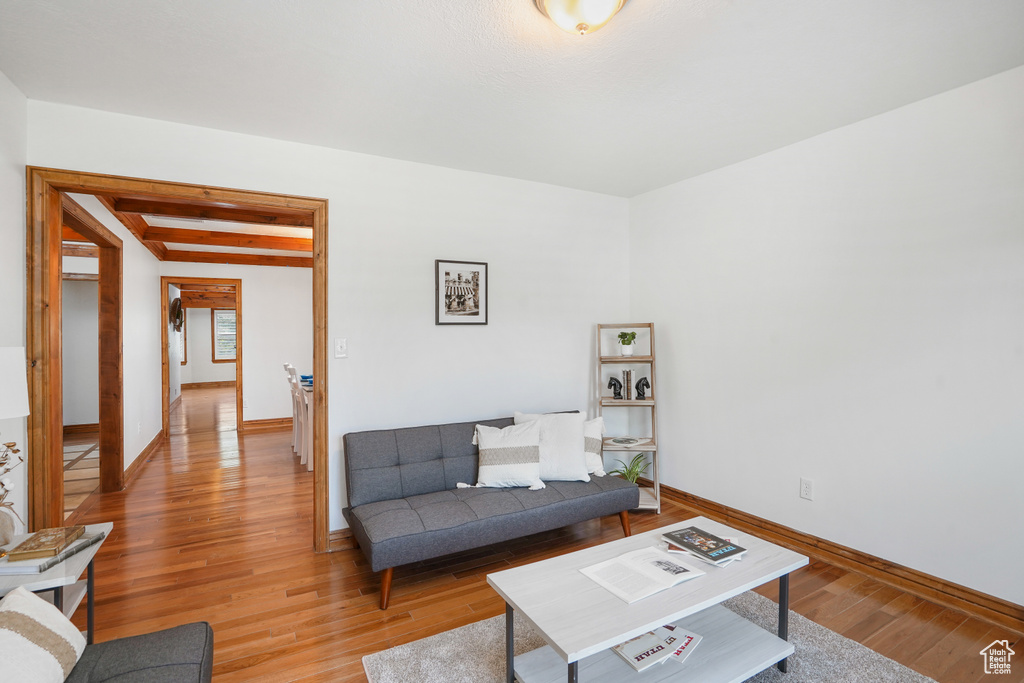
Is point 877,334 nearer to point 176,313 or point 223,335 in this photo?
point 176,313

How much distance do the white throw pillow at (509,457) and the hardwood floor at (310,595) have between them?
1.45 ft

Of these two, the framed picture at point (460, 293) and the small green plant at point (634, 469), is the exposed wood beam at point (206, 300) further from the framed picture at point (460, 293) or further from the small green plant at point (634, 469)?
the small green plant at point (634, 469)

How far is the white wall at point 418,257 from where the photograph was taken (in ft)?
9.00

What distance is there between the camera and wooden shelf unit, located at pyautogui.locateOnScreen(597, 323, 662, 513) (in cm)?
379

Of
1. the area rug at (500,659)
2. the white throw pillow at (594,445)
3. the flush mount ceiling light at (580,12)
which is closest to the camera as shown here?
the flush mount ceiling light at (580,12)

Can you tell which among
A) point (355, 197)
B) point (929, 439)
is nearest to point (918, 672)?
point (929, 439)

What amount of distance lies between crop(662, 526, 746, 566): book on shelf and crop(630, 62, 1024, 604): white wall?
4.21 ft

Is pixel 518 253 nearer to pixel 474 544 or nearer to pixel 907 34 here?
pixel 474 544

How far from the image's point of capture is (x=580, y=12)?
5.56ft

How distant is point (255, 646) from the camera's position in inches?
85.2

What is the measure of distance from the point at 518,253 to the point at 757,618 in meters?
2.76

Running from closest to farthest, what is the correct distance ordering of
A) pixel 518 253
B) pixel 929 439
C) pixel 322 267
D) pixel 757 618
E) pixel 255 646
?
pixel 255 646, pixel 757 618, pixel 929 439, pixel 322 267, pixel 518 253

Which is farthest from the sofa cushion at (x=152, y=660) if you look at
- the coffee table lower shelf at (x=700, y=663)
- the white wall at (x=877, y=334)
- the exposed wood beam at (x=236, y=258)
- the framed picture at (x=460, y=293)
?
the exposed wood beam at (x=236, y=258)

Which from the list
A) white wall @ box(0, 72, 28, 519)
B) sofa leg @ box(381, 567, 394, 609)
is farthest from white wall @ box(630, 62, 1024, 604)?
white wall @ box(0, 72, 28, 519)
